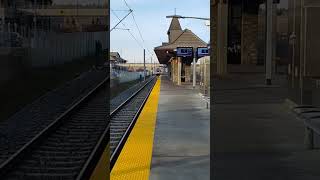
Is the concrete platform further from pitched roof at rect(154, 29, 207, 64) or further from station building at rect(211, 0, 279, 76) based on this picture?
station building at rect(211, 0, 279, 76)

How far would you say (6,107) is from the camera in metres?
11.3

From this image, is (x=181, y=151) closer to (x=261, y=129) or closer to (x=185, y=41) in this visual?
(x=185, y=41)

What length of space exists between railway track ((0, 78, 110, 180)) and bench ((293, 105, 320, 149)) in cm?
210

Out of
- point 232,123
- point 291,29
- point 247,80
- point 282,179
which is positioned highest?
point 291,29

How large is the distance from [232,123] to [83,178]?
2.74 metres

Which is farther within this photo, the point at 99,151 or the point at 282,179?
the point at 99,151

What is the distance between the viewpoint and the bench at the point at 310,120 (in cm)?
213

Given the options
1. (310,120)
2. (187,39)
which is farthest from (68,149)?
(310,120)

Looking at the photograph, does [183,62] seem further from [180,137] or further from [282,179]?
[282,179]

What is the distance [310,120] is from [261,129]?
44 centimetres

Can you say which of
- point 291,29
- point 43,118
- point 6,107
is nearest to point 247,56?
point 291,29

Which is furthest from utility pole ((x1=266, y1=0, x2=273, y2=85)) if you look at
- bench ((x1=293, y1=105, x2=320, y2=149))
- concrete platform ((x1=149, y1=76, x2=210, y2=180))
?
concrete platform ((x1=149, y1=76, x2=210, y2=180))

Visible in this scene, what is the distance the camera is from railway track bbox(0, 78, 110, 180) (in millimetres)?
5441

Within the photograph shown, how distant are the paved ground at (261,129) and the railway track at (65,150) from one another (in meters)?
1.55
